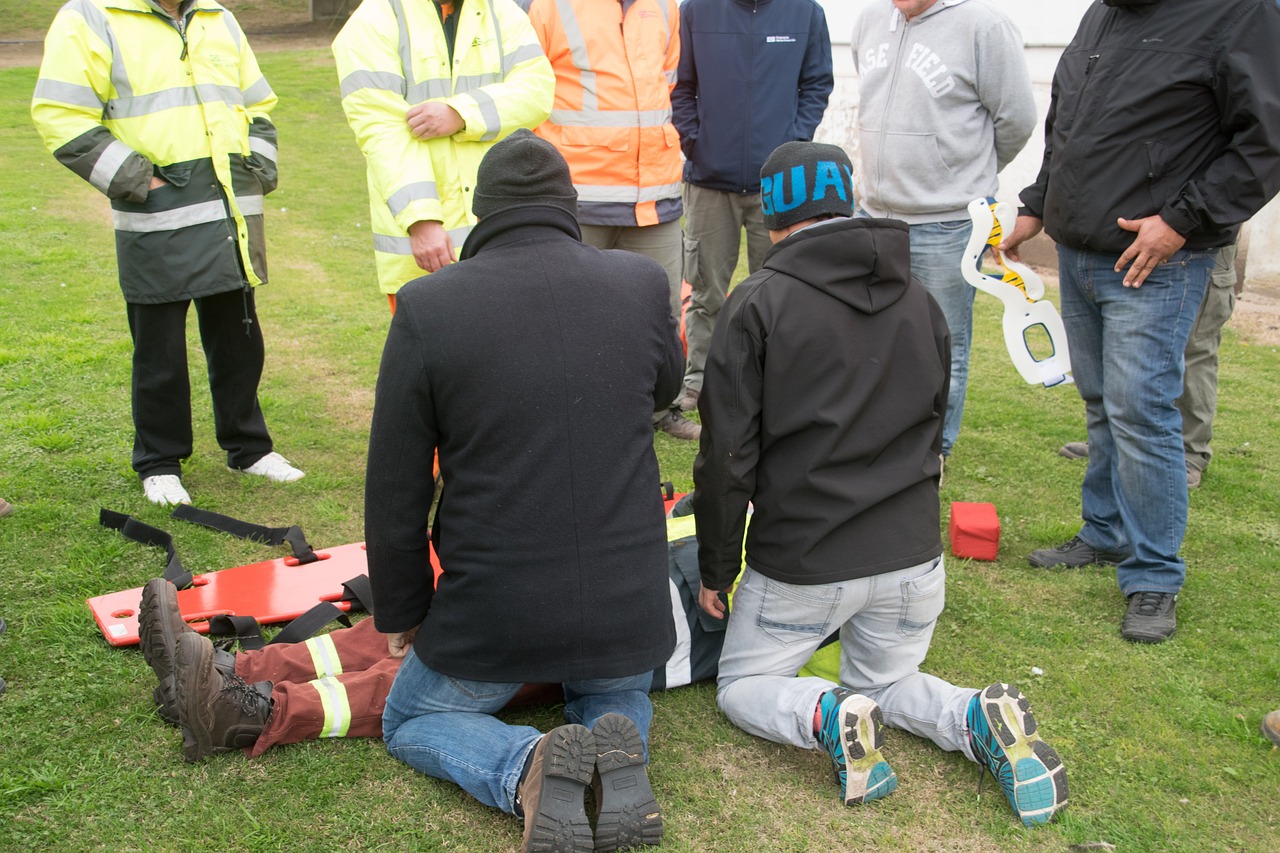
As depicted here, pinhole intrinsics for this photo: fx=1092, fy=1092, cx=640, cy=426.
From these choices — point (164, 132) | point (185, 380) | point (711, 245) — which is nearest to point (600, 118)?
point (711, 245)

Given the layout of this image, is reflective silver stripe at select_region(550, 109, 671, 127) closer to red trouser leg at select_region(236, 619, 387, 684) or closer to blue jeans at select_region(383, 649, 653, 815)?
red trouser leg at select_region(236, 619, 387, 684)

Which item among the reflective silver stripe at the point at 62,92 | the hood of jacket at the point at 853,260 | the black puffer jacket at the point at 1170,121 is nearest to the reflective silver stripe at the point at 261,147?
the reflective silver stripe at the point at 62,92

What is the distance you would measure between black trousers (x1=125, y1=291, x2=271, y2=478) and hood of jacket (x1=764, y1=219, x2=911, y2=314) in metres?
2.81

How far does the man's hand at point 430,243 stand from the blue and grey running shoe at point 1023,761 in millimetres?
2496

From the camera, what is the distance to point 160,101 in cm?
428

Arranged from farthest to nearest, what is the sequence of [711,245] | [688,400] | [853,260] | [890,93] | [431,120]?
[688,400] → [711,245] → [890,93] → [431,120] → [853,260]

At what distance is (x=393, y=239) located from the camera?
4.21 meters

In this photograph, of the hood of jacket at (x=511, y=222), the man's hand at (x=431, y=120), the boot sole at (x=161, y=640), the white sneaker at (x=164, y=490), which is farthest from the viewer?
the white sneaker at (x=164, y=490)

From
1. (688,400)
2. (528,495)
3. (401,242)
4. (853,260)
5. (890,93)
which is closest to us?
(528,495)

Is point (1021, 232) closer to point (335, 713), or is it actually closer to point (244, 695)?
point (335, 713)

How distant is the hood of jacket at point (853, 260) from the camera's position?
2.83m

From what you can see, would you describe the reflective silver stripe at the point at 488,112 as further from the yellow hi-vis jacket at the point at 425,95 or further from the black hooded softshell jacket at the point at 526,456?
the black hooded softshell jacket at the point at 526,456

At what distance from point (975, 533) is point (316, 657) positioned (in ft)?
8.15

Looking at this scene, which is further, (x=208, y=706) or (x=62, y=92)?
(x=62, y=92)
